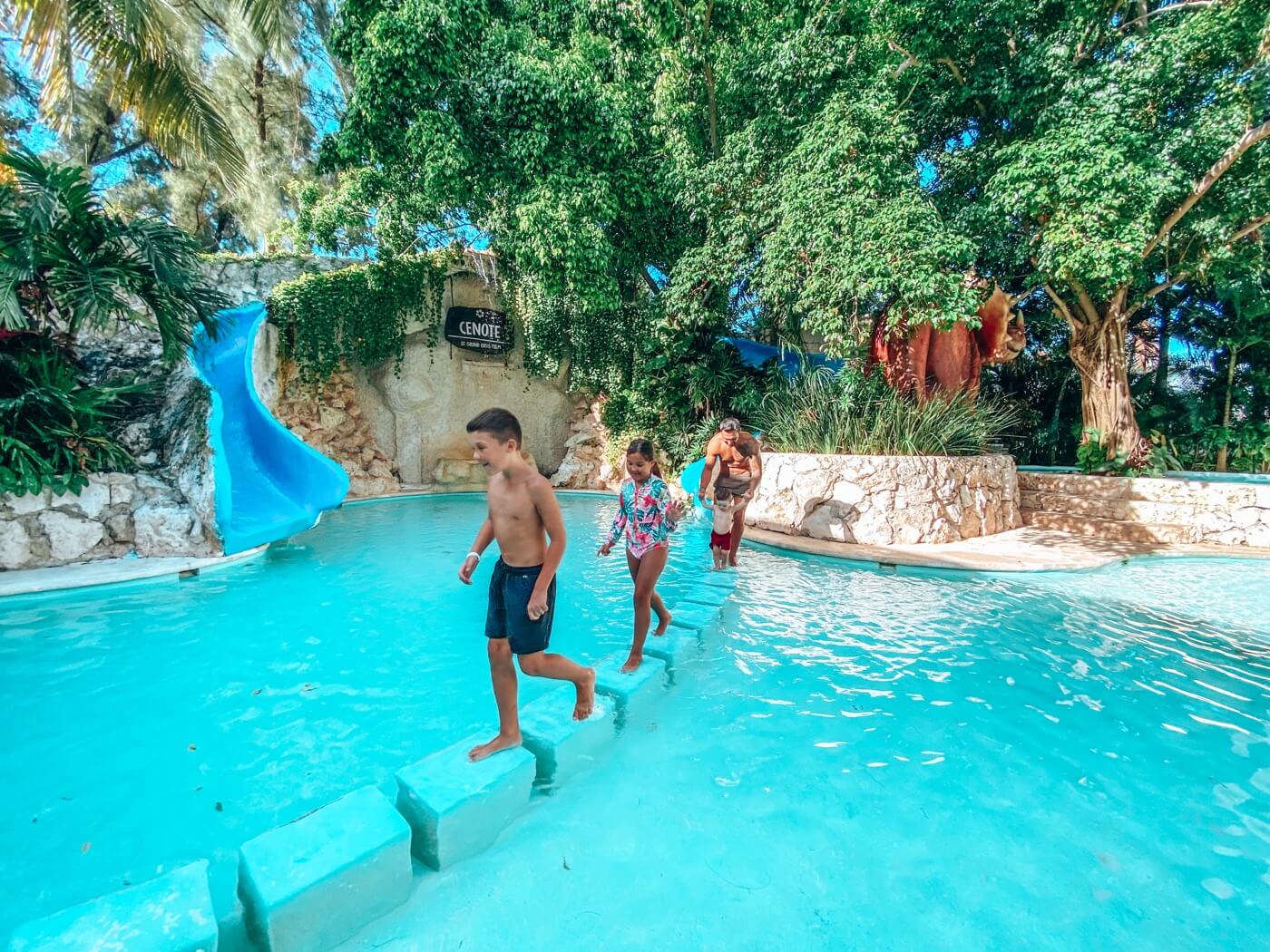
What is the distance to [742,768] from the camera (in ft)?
7.84

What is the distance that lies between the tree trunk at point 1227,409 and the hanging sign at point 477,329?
594 inches

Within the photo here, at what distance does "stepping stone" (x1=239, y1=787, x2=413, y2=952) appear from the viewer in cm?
150

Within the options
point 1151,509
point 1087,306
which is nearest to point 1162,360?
point 1087,306

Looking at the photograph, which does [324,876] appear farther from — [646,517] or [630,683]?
[646,517]

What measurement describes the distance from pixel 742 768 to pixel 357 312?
1292 cm

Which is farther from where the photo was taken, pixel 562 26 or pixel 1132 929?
pixel 562 26

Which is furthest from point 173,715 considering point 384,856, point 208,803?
point 384,856

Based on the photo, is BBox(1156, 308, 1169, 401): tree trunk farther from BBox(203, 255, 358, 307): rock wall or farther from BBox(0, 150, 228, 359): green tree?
BBox(203, 255, 358, 307): rock wall

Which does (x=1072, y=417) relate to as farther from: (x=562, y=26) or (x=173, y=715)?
(x=173, y=715)

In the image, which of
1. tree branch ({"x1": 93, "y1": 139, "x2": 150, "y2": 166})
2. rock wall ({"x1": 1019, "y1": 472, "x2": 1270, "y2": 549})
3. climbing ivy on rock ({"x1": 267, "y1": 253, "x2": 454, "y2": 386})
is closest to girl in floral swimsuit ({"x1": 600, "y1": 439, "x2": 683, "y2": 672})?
rock wall ({"x1": 1019, "y1": 472, "x2": 1270, "y2": 549})

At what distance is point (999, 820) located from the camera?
6.84ft

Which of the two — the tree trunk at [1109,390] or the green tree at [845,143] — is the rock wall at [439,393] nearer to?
the green tree at [845,143]

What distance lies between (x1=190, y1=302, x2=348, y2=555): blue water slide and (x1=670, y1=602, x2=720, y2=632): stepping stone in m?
4.65

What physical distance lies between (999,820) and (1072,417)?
1310 cm
